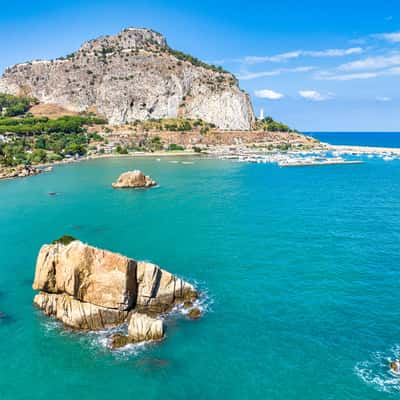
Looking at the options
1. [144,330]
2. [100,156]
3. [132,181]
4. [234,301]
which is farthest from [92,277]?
[100,156]

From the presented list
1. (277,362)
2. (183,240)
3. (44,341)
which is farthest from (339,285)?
(44,341)

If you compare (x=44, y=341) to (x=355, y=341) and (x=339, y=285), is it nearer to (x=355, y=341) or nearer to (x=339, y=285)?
(x=355, y=341)

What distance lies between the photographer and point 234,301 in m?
35.2

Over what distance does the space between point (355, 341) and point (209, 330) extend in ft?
35.7

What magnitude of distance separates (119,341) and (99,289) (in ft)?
16.5

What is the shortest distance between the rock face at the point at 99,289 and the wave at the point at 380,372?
1470 centimetres

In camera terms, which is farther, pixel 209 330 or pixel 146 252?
pixel 146 252

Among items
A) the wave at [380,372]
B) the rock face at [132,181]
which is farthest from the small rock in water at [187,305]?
the rock face at [132,181]

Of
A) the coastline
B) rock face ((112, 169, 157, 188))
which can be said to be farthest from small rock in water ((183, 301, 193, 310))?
the coastline

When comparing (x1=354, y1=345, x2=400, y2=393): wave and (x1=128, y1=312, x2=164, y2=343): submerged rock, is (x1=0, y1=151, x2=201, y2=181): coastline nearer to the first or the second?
(x1=128, y1=312, x2=164, y2=343): submerged rock

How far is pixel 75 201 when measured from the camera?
81.4m

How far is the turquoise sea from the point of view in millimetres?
24891

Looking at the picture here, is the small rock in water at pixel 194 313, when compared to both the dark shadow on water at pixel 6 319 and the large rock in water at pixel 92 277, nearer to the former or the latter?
the large rock in water at pixel 92 277

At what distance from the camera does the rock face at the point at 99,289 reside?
31.6 m
